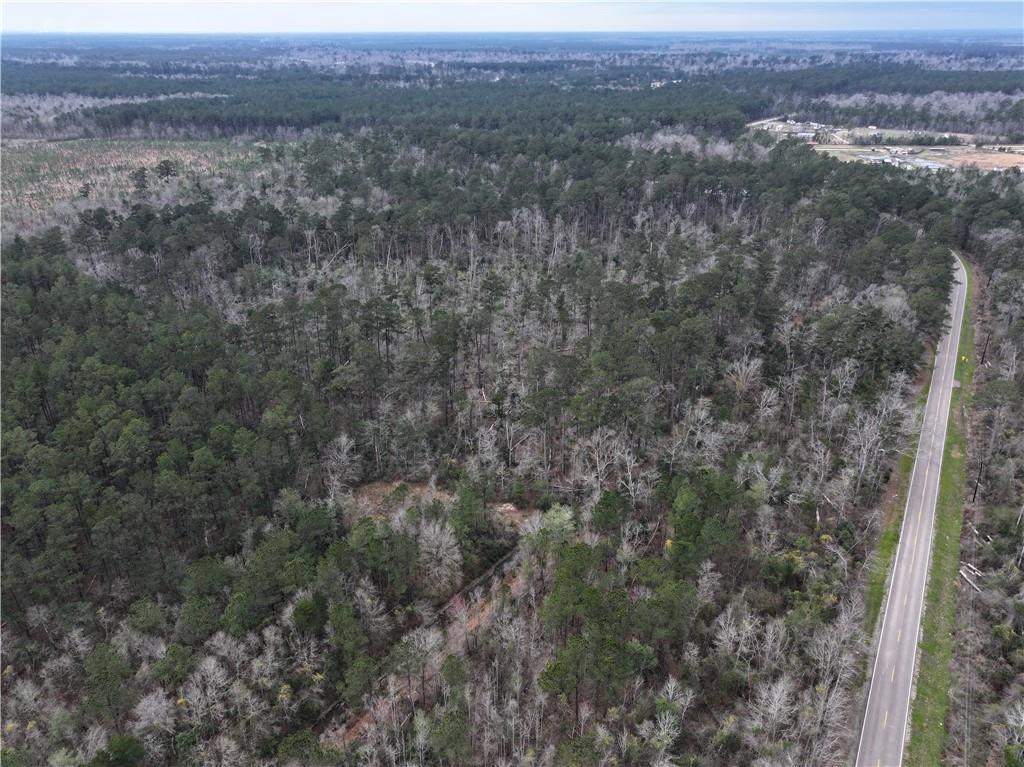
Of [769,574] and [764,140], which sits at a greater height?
[764,140]

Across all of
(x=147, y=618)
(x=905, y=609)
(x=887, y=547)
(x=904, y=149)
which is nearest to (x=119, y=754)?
(x=147, y=618)

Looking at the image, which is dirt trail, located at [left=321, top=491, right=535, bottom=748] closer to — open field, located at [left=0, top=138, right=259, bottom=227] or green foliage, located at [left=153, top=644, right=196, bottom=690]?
green foliage, located at [left=153, top=644, right=196, bottom=690]

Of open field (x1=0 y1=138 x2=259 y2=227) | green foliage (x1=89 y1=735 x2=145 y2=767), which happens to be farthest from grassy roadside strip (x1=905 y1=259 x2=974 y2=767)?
open field (x1=0 y1=138 x2=259 y2=227)

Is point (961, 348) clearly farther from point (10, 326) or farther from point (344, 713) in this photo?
point (10, 326)

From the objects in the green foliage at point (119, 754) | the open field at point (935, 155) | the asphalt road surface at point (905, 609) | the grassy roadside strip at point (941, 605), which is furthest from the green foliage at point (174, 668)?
the open field at point (935, 155)

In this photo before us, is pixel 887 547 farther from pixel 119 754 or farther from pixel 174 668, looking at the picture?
pixel 119 754

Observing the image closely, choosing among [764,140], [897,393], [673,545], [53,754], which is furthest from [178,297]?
[764,140]
